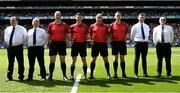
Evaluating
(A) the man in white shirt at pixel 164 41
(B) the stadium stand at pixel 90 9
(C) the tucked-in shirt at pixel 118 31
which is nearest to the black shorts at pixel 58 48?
(C) the tucked-in shirt at pixel 118 31

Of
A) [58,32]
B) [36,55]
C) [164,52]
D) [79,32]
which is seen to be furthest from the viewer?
[164,52]

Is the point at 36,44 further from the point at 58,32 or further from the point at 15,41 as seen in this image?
the point at 58,32

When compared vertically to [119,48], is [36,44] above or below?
above

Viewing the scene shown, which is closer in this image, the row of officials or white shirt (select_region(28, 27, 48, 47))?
the row of officials

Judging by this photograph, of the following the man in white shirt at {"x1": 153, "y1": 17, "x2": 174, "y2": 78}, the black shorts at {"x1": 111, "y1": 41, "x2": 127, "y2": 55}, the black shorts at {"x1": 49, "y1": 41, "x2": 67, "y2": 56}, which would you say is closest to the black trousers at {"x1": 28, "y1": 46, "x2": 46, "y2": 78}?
the black shorts at {"x1": 49, "y1": 41, "x2": 67, "y2": 56}

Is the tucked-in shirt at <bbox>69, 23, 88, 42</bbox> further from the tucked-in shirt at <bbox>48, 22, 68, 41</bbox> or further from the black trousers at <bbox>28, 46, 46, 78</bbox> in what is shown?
the black trousers at <bbox>28, 46, 46, 78</bbox>

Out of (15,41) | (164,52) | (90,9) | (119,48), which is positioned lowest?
(164,52)

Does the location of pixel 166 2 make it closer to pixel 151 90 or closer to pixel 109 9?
pixel 109 9

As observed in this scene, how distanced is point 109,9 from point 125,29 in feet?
172

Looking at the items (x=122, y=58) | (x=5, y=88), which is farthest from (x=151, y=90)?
(x=5, y=88)

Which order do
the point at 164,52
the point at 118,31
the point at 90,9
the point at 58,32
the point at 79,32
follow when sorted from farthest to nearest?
the point at 90,9 < the point at 164,52 < the point at 118,31 < the point at 79,32 < the point at 58,32

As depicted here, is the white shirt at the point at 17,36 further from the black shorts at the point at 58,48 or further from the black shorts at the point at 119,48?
the black shorts at the point at 119,48

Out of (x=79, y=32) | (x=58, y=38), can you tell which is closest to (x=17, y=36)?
(x=58, y=38)

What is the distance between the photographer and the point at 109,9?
66.2m
